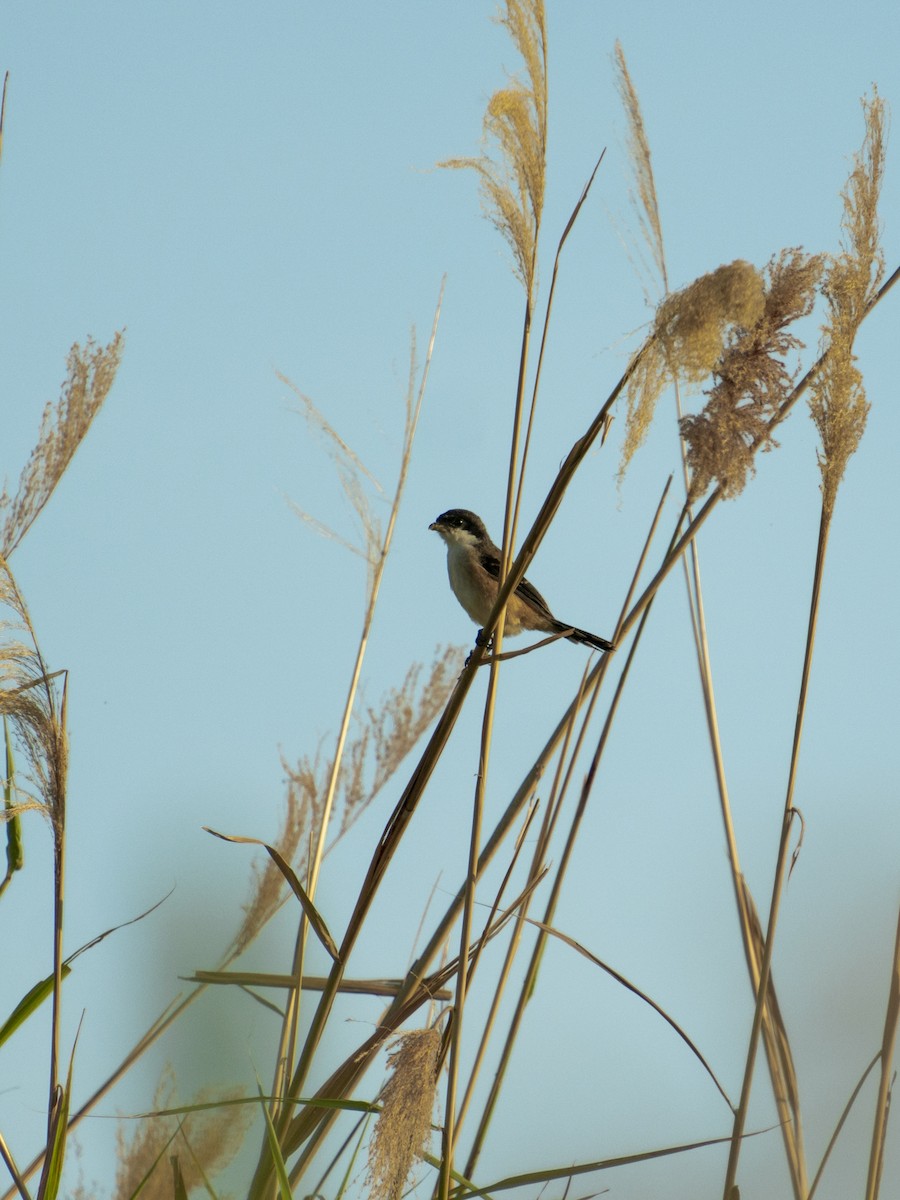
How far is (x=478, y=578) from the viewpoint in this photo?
5176 mm

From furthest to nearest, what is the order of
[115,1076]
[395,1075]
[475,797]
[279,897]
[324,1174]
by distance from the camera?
[279,897]
[115,1076]
[324,1174]
[475,797]
[395,1075]

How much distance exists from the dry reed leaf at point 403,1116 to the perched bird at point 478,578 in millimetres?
3345

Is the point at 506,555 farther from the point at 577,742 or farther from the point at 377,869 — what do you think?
the point at 577,742

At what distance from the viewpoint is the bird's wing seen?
533cm

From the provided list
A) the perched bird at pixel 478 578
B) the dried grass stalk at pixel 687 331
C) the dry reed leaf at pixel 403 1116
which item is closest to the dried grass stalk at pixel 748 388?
the dried grass stalk at pixel 687 331

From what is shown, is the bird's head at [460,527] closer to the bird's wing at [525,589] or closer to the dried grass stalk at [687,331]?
the bird's wing at [525,589]

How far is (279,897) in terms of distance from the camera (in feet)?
8.30

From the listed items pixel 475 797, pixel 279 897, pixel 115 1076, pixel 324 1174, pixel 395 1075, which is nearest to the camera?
pixel 395 1075

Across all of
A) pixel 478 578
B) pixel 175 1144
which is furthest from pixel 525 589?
pixel 175 1144

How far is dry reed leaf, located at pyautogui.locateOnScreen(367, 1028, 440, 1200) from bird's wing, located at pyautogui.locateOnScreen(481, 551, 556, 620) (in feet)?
12.0

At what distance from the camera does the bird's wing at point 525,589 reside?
5.33 m

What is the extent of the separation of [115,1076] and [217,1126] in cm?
22

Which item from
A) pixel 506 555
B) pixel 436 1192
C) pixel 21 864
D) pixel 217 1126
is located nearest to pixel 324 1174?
pixel 217 1126

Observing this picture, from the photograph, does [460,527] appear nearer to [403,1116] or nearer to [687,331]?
[687,331]
